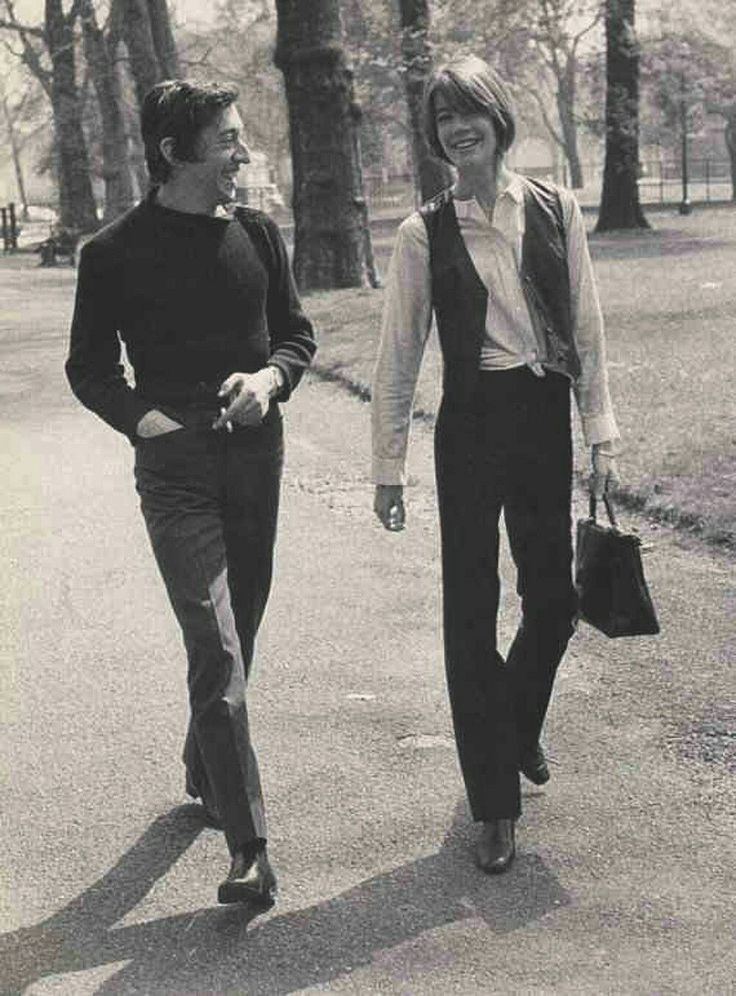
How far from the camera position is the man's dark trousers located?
441cm

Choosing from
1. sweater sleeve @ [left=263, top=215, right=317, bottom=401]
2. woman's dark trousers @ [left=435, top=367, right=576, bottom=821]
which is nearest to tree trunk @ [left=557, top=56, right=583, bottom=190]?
sweater sleeve @ [left=263, top=215, right=317, bottom=401]

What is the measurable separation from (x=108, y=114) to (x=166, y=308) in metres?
44.6

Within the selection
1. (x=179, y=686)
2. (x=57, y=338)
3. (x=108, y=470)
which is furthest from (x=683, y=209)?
(x=179, y=686)

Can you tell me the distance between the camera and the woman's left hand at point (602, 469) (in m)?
4.85

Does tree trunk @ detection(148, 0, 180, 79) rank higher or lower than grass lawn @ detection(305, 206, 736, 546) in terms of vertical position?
higher

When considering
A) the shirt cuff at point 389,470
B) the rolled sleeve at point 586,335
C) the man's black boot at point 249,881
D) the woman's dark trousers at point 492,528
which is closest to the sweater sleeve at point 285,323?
the shirt cuff at point 389,470

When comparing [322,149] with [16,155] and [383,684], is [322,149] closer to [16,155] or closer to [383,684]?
[383,684]

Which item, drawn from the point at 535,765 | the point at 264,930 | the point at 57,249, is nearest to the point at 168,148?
the point at 264,930

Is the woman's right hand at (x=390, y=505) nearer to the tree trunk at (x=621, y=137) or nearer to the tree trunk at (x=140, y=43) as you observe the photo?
the tree trunk at (x=140, y=43)

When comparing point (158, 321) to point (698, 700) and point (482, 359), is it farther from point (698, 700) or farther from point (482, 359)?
point (698, 700)

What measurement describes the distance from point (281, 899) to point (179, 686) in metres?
2.05

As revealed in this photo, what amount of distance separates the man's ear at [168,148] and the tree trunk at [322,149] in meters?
17.6

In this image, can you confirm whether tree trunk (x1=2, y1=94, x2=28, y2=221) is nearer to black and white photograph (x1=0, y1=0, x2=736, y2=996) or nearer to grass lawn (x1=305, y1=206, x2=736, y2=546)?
grass lawn (x1=305, y1=206, x2=736, y2=546)

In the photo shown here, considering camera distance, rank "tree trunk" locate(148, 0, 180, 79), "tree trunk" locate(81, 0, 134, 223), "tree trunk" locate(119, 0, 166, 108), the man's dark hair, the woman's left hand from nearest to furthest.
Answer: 1. the man's dark hair
2. the woman's left hand
3. "tree trunk" locate(119, 0, 166, 108)
4. "tree trunk" locate(148, 0, 180, 79)
5. "tree trunk" locate(81, 0, 134, 223)
